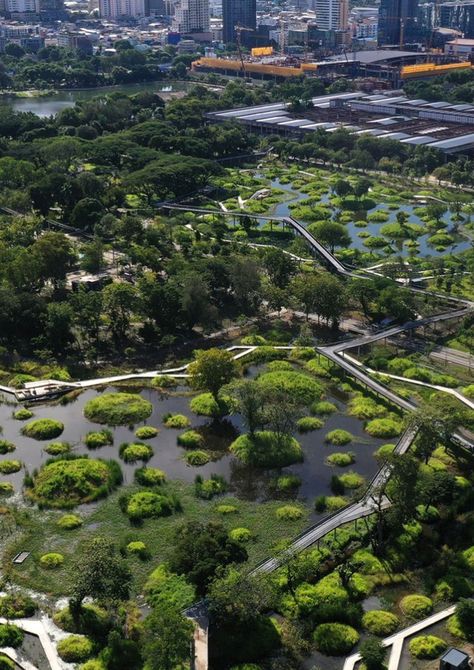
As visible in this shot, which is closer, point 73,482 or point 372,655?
point 372,655

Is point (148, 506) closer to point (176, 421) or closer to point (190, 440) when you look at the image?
point (190, 440)

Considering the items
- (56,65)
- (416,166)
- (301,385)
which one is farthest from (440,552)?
(56,65)

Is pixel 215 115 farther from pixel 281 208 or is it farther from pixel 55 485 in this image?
pixel 55 485

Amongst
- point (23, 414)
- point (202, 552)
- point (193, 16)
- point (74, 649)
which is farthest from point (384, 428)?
point (193, 16)

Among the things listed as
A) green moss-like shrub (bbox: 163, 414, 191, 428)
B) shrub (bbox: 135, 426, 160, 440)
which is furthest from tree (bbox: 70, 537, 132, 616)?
green moss-like shrub (bbox: 163, 414, 191, 428)

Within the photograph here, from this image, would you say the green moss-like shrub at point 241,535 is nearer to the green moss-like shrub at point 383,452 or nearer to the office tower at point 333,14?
the green moss-like shrub at point 383,452

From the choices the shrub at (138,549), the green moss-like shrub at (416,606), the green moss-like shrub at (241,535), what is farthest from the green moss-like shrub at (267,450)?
the green moss-like shrub at (416,606)
